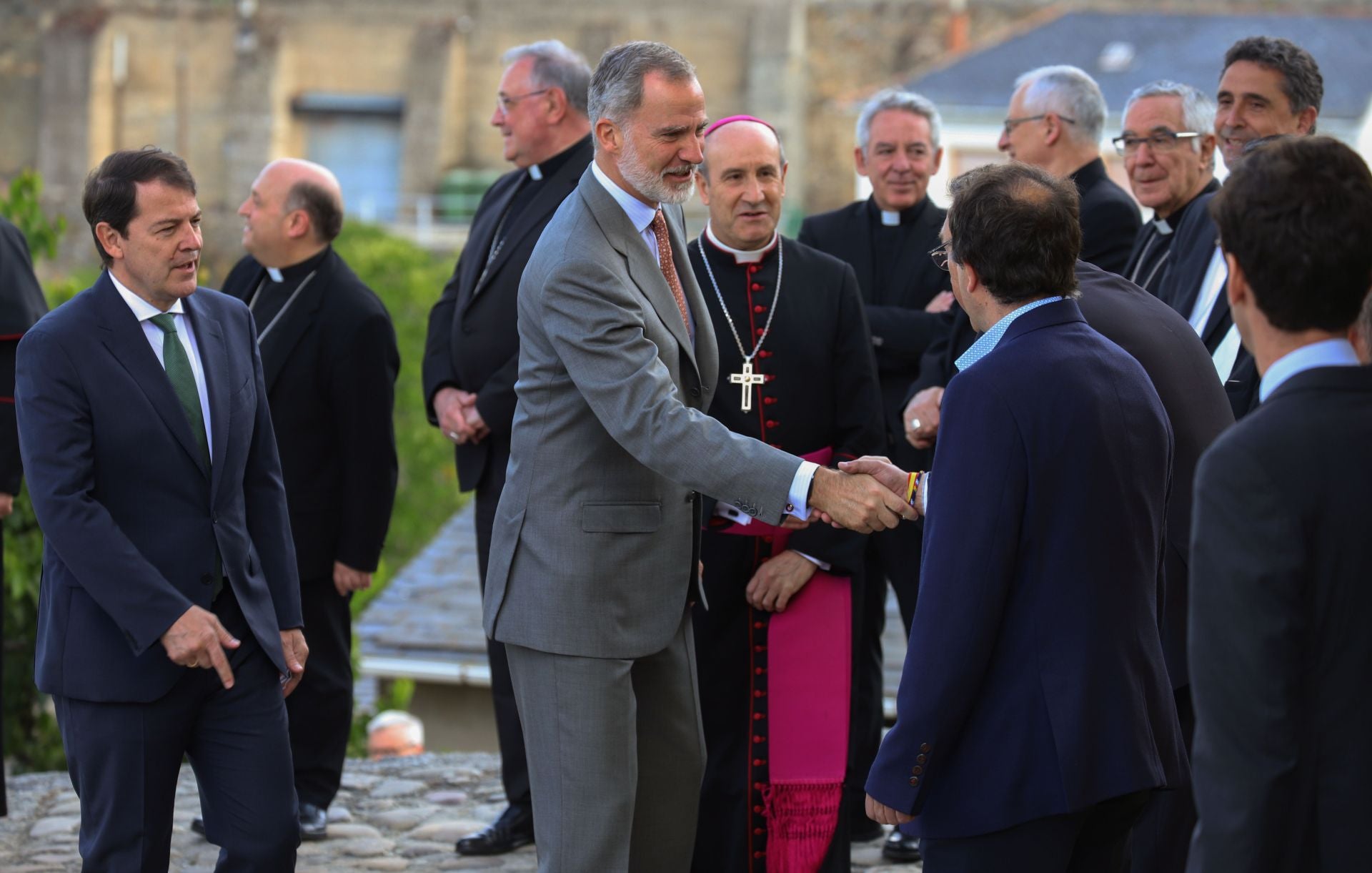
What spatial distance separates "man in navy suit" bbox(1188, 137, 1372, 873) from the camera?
7.90 ft

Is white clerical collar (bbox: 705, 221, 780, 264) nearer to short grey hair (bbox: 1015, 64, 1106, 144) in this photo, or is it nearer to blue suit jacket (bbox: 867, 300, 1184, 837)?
short grey hair (bbox: 1015, 64, 1106, 144)

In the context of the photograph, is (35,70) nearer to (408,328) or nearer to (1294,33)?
(408,328)

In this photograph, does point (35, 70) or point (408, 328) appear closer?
point (408, 328)

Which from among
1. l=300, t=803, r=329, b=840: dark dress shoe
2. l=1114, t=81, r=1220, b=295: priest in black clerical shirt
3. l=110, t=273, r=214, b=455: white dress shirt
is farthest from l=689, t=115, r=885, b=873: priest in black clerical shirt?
l=300, t=803, r=329, b=840: dark dress shoe

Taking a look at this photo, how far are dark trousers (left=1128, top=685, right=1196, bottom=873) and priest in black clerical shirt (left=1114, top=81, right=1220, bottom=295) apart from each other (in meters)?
1.96

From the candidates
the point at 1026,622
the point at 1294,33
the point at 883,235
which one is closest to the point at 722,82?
the point at 1294,33

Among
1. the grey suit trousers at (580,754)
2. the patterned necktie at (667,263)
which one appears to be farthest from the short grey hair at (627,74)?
the grey suit trousers at (580,754)

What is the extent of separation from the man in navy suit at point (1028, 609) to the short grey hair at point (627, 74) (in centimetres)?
101

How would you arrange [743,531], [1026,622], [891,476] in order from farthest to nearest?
[743,531] → [891,476] → [1026,622]

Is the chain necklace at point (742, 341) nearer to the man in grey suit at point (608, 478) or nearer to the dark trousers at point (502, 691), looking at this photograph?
the man in grey suit at point (608, 478)

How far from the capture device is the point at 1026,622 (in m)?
3.09

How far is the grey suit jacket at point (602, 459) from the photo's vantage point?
3762 millimetres

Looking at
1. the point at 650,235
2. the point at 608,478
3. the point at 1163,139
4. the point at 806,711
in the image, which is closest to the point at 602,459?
the point at 608,478

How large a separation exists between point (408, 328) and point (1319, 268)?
1117 inches
